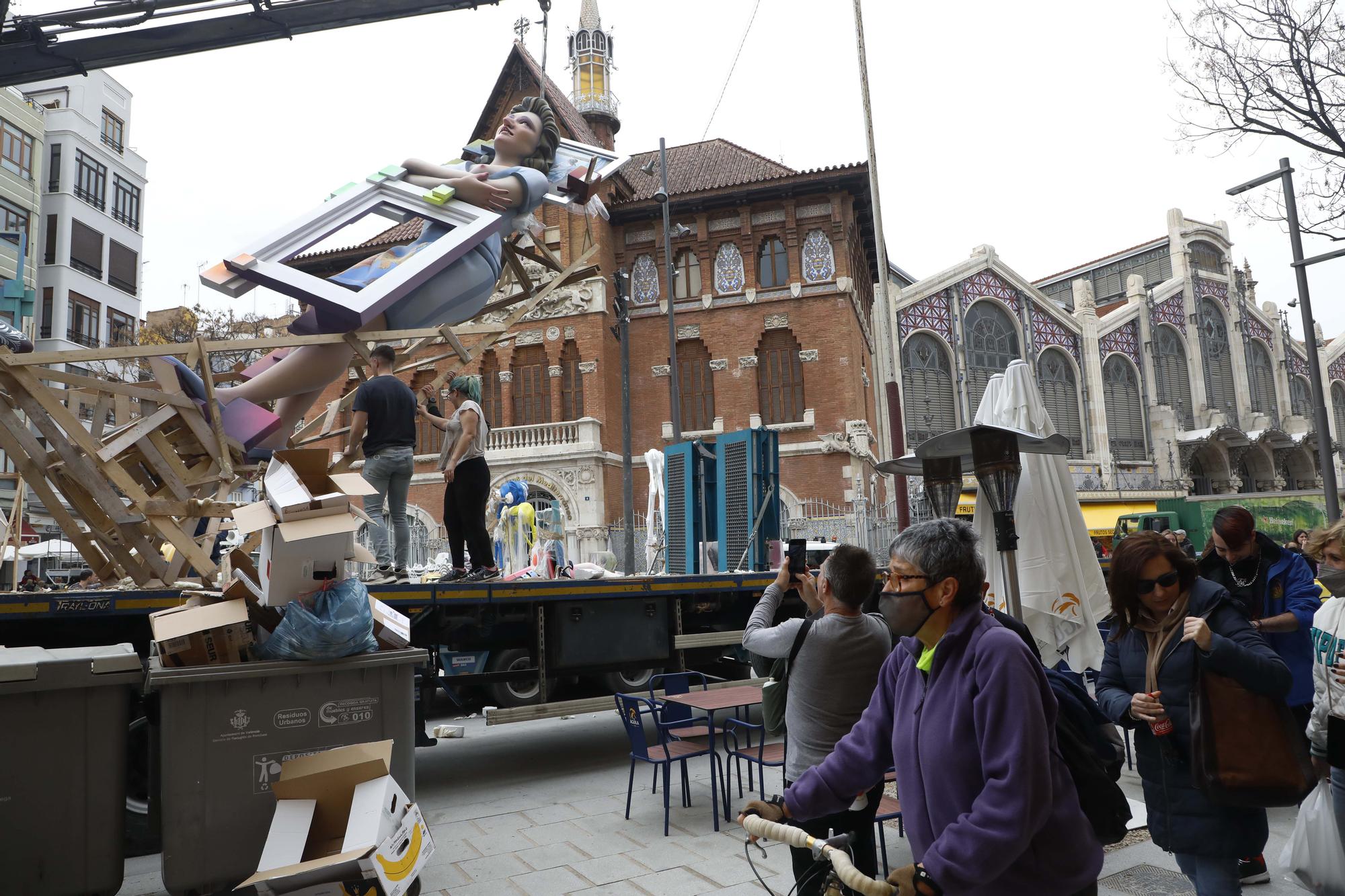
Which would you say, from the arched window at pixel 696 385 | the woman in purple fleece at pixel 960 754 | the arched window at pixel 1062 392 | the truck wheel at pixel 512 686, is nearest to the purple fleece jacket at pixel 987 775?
the woman in purple fleece at pixel 960 754

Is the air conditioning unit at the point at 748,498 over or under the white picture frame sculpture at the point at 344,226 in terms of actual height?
under

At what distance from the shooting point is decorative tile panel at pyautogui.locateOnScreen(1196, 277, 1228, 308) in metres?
43.5

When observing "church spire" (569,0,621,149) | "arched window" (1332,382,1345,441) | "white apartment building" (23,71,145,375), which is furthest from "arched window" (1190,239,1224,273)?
"white apartment building" (23,71,145,375)

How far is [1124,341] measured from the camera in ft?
133

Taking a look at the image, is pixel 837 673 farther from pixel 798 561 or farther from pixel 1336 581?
pixel 1336 581

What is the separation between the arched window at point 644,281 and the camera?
29.2 metres

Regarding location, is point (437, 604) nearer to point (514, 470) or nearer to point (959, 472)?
point (959, 472)

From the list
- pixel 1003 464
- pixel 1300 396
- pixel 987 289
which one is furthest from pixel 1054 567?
pixel 1300 396

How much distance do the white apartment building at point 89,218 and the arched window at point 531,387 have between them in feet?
48.2

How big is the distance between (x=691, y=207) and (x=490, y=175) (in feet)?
73.5

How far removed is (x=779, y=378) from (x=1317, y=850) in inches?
975

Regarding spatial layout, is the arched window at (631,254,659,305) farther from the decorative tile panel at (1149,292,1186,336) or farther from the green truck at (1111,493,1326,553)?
the decorative tile panel at (1149,292,1186,336)

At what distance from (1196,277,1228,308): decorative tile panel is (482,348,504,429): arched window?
112 feet

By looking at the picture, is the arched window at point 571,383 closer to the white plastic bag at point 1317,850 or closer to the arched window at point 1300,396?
the white plastic bag at point 1317,850
